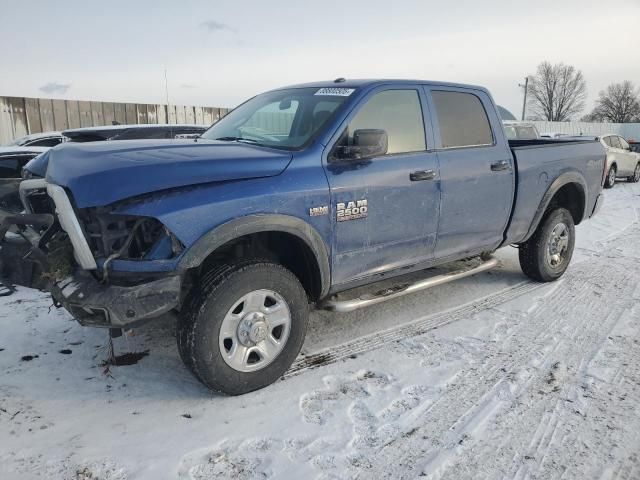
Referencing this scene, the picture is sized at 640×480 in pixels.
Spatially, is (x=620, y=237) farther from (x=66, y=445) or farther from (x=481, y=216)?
(x=66, y=445)

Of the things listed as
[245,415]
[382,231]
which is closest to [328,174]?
[382,231]

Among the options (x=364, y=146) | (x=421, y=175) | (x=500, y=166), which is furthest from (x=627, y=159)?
(x=364, y=146)

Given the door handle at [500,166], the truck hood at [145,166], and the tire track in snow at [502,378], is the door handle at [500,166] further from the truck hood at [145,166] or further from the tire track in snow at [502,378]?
the truck hood at [145,166]

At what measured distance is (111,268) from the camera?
9.32 feet

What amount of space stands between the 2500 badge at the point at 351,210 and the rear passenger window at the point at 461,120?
110cm

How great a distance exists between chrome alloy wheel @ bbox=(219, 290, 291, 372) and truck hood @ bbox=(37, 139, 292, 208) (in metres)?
0.77

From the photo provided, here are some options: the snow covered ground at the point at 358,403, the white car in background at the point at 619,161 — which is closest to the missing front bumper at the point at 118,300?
the snow covered ground at the point at 358,403

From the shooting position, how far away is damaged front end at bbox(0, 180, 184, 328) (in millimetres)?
2768

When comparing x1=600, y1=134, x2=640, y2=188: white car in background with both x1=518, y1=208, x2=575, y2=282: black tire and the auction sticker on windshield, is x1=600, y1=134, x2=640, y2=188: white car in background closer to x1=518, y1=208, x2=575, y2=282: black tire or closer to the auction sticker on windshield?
x1=518, y1=208, x2=575, y2=282: black tire

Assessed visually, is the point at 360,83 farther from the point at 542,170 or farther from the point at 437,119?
the point at 542,170

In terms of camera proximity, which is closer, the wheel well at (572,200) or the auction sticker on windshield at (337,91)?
the auction sticker on windshield at (337,91)

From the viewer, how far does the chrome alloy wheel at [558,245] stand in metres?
5.57

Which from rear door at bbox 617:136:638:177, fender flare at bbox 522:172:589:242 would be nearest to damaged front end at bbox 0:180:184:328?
fender flare at bbox 522:172:589:242

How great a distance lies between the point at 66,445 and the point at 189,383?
2.78ft
